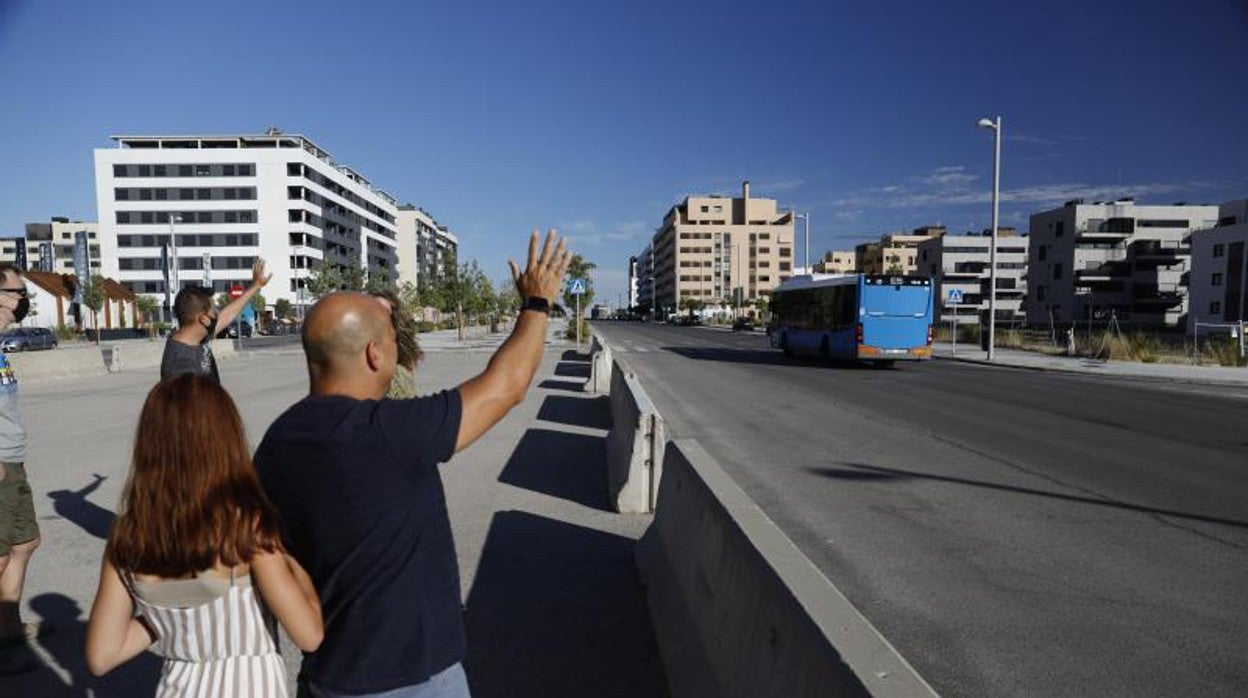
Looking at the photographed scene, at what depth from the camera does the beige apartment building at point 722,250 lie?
139875 mm

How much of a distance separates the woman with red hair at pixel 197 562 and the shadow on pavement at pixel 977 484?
267 inches

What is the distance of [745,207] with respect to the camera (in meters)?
148

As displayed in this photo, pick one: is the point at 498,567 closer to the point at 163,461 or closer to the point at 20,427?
the point at 20,427

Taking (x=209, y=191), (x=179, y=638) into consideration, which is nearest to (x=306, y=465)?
(x=179, y=638)

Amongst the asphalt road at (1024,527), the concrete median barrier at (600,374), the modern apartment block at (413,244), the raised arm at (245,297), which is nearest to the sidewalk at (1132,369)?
the asphalt road at (1024,527)

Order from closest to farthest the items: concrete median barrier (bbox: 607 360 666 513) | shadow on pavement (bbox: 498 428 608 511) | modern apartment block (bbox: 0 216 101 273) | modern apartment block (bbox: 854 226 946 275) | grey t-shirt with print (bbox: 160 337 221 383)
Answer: grey t-shirt with print (bbox: 160 337 221 383) → concrete median barrier (bbox: 607 360 666 513) → shadow on pavement (bbox: 498 428 608 511) → modern apartment block (bbox: 0 216 101 273) → modern apartment block (bbox: 854 226 946 275)

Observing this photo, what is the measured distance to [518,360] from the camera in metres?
2.05

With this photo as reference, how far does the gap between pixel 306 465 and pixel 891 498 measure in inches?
245

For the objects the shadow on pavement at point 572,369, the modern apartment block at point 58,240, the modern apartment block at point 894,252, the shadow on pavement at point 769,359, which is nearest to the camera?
the shadow on pavement at point 572,369

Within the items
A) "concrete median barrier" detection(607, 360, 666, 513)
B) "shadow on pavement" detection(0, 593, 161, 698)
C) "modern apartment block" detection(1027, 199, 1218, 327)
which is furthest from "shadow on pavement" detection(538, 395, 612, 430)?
"modern apartment block" detection(1027, 199, 1218, 327)

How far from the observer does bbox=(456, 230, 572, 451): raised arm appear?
1.95 meters

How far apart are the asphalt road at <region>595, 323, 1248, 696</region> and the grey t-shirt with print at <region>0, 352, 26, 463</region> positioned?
15.2ft

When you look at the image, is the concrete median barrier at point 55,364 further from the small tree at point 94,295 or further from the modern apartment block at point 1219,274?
the modern apartment block at point 1219,274

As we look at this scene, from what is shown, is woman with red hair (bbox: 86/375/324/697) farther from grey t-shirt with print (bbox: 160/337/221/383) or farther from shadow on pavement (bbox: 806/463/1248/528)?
shadow on pavement (bbox: 806/463/1248/528)
